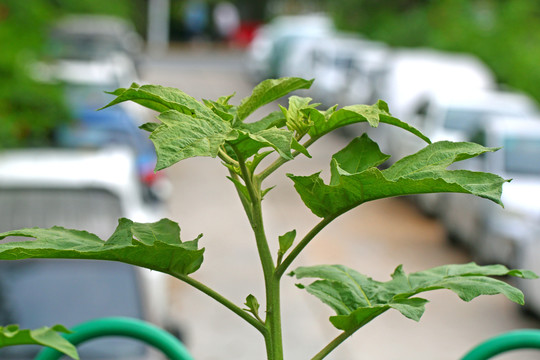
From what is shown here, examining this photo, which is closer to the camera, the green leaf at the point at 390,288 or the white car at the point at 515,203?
the green leaf at the point at 390,288

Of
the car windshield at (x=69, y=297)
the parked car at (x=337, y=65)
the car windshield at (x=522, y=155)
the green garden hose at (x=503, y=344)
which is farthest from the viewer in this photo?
the parked car at (x=337, y=65)

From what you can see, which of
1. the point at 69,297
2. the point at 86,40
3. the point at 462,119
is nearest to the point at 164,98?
the point at 69,297

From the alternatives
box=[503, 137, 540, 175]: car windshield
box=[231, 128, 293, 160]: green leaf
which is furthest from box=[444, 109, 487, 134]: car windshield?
box=[231, 128, 293, 160]: green leaf

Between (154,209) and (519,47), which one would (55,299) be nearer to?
(154,209)

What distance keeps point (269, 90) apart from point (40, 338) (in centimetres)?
51

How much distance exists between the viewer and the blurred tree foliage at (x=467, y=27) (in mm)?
18125

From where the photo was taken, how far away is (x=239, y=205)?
1458 cm

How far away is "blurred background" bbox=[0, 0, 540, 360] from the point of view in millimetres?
5324

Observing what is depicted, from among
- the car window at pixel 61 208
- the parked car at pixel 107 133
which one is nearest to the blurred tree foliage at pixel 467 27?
the parked car at pixel 107 133

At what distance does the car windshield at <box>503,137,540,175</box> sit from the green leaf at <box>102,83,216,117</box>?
382 inches

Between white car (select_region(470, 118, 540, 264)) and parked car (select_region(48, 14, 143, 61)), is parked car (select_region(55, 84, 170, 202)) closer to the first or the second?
white car (select_region(470, 118, 540, 264))

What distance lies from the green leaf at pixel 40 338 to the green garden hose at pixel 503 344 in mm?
892

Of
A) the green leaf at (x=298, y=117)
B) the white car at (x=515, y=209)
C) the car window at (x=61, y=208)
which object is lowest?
the green leaf at (x=298, y=117)

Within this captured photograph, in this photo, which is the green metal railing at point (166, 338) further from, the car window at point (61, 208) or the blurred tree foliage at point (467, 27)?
the blurred tree foliage at point (467, 27)
